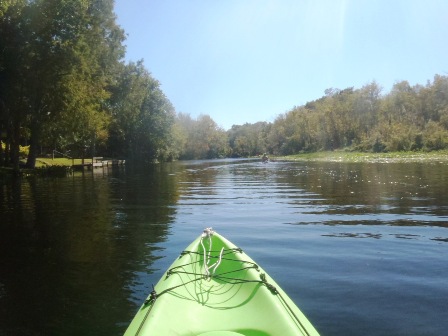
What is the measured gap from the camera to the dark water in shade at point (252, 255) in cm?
620

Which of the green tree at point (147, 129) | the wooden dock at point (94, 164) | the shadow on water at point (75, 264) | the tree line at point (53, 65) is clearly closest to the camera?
the shadow on water at point (75, 264)

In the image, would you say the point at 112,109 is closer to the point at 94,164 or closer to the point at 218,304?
the point at 94,164

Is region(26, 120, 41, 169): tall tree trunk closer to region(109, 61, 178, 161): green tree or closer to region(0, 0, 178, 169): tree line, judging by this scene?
region(0, 0, 178, 169): tree line

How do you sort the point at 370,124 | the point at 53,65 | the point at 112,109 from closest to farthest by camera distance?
the point at 53,65 → the point at 112,109 → the point at 370,124

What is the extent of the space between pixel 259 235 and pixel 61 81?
3050cm

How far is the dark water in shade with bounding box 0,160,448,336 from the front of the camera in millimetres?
6195

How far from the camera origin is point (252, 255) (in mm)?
9586

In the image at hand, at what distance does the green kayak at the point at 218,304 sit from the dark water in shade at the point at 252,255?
3.36 ft

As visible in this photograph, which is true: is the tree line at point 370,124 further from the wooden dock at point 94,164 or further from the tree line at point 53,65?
the tree line at point 53,65

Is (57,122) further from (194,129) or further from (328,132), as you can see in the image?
(194,129)

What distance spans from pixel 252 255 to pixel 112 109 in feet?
185

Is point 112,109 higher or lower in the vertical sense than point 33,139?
higher

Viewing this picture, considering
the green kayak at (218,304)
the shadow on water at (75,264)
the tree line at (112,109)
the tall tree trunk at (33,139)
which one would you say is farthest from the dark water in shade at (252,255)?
the tall tree trunk at (33,139)

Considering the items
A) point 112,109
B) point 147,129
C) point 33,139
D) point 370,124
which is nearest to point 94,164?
point 112,109
